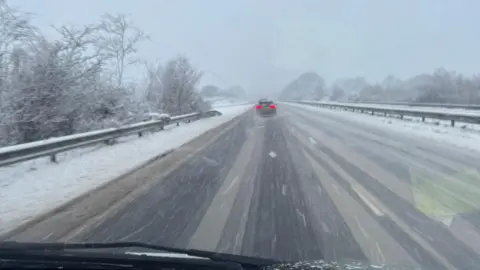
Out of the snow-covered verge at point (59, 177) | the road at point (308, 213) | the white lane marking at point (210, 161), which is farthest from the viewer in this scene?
the white lane marking at point (210, 161)

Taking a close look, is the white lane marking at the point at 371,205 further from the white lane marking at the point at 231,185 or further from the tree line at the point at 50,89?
the tree line at the point at 50,89

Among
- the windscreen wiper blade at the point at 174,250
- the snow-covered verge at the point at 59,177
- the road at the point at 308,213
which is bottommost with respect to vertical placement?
the snow-covered verge at the point at 59,177

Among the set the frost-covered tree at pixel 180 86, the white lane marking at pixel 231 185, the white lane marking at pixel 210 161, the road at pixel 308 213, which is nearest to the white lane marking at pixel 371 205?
the road at pixel 308 213

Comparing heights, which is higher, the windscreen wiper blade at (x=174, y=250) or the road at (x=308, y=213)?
the windscreen wiper blade at (x=174, y=250)

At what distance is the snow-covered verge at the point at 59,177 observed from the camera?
284 inches

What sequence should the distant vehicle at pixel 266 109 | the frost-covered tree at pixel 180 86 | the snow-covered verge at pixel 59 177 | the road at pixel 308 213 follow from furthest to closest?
the frost-covered tree at pixel 180 86 < the distant vehicle at pixel 266 109 < the snow-covered verge at pixel 59 177 < the road at pixel 308 213

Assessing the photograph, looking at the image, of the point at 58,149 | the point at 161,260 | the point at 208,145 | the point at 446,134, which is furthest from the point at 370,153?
the point at 161,260

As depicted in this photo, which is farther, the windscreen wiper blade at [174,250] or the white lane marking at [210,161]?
the white lane marking at [210,161]

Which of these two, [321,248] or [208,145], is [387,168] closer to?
[321,248]

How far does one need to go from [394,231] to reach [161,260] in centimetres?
333

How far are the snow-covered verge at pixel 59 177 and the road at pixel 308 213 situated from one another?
138 cm

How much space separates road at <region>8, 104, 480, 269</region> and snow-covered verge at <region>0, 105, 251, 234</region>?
1384 millimetres

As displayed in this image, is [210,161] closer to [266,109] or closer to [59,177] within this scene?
[59,177]

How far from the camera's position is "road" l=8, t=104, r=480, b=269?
4816 millimetres
